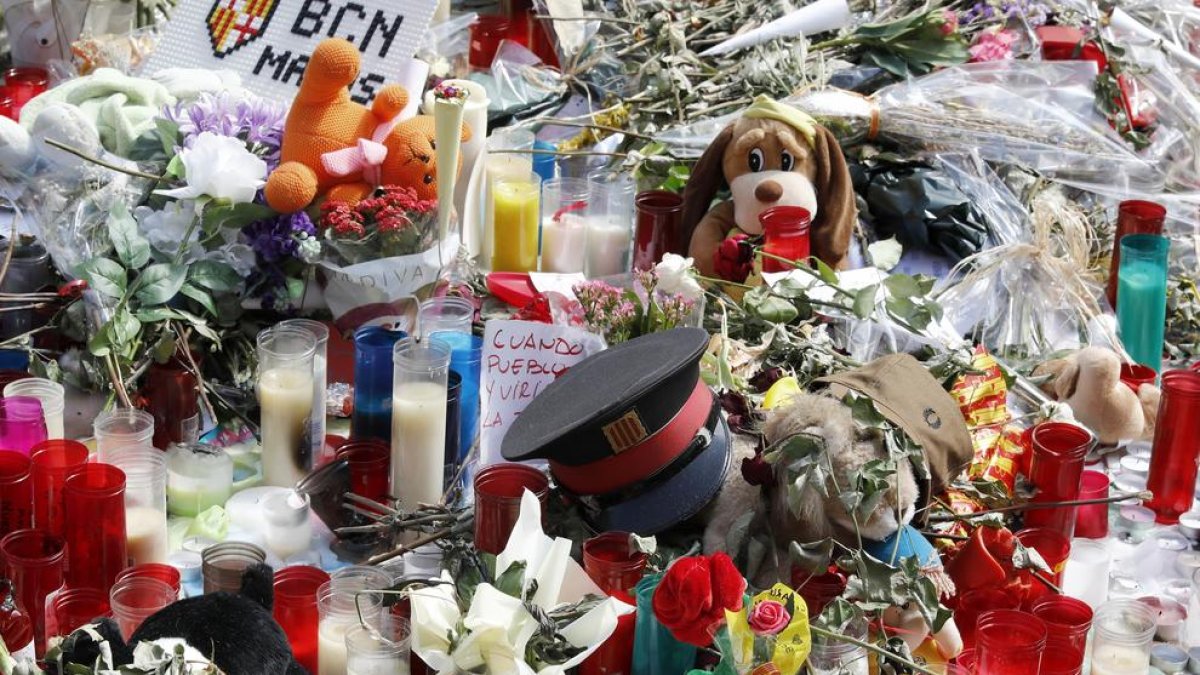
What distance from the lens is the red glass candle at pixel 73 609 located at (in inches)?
70.8

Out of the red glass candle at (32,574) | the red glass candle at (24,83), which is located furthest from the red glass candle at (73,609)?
the red glass candle at (24,83)

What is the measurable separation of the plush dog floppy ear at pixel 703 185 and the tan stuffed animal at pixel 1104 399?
75cm

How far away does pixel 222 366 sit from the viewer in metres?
2.49

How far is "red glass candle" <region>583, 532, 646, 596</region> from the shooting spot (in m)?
1.74

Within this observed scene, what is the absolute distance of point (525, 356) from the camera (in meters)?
2.12

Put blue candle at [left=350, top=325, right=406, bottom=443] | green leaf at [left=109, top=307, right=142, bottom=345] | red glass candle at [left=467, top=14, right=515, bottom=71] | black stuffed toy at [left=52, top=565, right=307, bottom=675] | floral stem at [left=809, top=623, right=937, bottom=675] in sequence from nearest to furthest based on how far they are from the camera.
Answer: black stuffed toy at [left=52, top=565, right=307, bottom=675]
floral stem at [left=809, top=623, right=937, bottom=675]
blue candle at [left=350, top=325, right=406, bottom=443]
green leaf at [left=109, top=307, right=142, bottom=345]
red glass candle at [left=467, top=14, right=515, bottom=71]

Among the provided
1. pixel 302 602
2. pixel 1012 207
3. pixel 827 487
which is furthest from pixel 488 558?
pixel 1012 207

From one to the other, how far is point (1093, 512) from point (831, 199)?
798 mm

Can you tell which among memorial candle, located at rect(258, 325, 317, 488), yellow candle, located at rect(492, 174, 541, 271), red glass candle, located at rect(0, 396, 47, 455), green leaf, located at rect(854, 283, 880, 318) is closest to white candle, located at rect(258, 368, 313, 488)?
memorial candle, located at rect(258, 325, 317, 488)

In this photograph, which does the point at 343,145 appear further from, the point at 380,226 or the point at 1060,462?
the point at 1060,462

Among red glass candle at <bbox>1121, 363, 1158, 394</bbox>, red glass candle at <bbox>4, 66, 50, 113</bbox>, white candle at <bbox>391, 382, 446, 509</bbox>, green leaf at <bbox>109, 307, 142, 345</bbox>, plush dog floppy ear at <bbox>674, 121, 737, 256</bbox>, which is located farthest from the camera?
red glass candle at <bbox>4, 66, 50, 113</bbox>

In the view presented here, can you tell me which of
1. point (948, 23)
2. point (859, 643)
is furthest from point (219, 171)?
point (948, 23)

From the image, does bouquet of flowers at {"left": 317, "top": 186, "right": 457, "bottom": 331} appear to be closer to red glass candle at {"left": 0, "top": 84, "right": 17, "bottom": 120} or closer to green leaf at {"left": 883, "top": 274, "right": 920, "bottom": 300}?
green leaf at {"left": 883, "top": 274, "right": 920, "bottom": 300}

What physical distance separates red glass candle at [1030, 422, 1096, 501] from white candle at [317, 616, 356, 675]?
1067 millimetres
